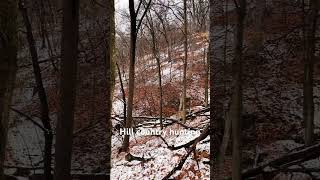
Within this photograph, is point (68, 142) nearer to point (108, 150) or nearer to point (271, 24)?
point (108, 150)

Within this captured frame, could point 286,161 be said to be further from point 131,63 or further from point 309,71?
point 131,63

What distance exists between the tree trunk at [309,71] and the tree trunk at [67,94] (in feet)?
10.4

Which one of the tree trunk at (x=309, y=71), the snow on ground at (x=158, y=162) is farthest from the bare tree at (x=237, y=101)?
the snow on ground at (x=158, y=162)

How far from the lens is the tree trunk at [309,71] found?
5.31 meters

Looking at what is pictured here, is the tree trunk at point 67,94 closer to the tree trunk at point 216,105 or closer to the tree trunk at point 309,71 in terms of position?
the tree trunk at point 216,105

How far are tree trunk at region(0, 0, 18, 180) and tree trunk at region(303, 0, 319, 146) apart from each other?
394 cm

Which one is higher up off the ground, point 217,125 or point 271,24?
point 271,24

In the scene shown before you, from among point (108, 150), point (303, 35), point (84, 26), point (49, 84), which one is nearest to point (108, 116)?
point (108, 150)

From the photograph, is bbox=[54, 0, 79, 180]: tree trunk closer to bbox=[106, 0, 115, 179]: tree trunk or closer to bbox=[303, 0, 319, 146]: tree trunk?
bbox=[106, 0, 115, 179]: tree trunk

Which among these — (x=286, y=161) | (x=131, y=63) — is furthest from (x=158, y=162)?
(x=286, y=161)

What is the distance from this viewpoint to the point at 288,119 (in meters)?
5.48

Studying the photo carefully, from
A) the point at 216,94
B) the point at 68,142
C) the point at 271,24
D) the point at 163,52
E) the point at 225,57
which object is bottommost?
the point at 68,142

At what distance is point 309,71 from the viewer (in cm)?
543

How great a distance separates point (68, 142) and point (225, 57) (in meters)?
2.98
